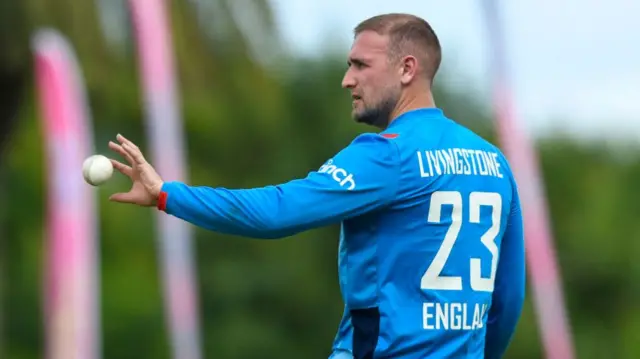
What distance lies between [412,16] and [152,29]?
22.2 ft

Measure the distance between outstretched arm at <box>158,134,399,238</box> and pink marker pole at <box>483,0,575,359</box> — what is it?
18.3ft

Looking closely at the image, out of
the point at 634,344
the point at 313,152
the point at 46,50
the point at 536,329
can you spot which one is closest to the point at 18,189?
the point at 313,152

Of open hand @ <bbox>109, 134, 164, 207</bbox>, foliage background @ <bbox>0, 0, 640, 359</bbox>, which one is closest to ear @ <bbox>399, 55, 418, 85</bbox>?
open hand @ <bbox>109, 134, 164, 207</bbox>

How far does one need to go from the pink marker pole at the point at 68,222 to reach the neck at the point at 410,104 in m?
5.61

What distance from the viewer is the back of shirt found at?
17.6 feet

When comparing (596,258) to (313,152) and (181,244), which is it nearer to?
(313,152)

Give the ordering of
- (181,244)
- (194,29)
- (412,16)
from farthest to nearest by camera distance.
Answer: (194,29) < (181,244) < (412,16)

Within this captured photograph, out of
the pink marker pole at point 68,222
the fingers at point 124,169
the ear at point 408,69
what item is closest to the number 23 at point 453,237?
the ear at point 408,69

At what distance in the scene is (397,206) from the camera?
5387 millimetres

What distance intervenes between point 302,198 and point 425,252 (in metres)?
0.49

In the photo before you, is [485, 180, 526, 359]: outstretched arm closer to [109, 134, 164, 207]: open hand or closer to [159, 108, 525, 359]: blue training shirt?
[159, 108, 525, 359]: blue training shirt

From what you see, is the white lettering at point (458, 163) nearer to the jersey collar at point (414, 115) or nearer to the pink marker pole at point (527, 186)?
the jersey collar at point (414, 115)

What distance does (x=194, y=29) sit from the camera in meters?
14.6

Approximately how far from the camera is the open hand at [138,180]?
5.25m
